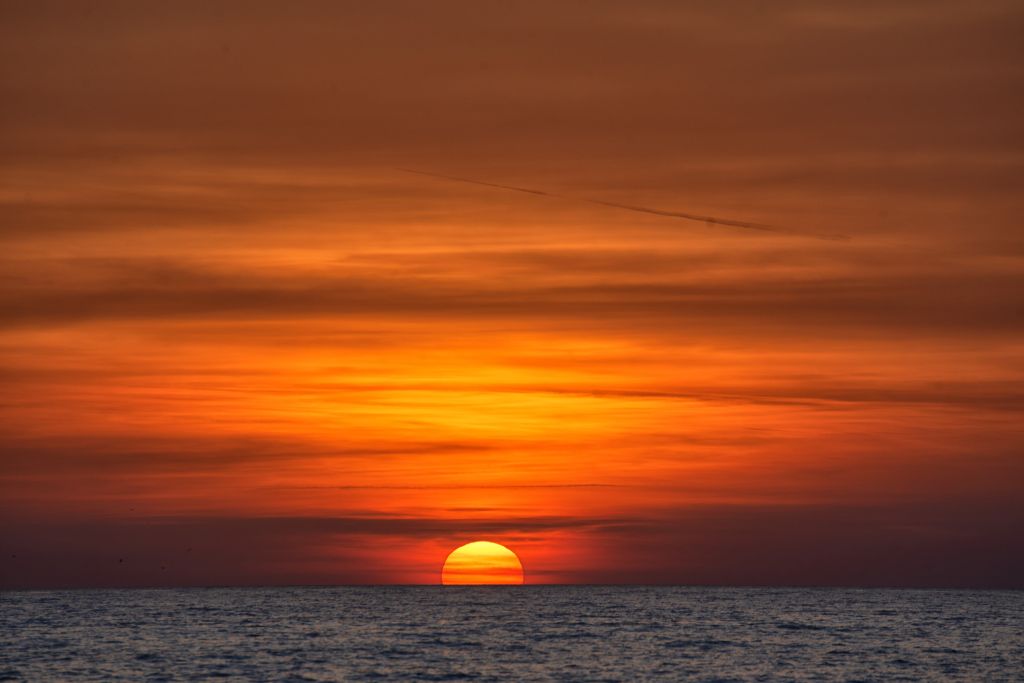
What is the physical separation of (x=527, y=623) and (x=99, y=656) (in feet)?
226

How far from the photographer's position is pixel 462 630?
5630 inches

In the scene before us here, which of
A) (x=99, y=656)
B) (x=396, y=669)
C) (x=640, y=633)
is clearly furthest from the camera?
(x=640, y=633)

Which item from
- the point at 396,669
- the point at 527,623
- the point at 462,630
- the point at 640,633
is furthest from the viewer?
the point at 527,623

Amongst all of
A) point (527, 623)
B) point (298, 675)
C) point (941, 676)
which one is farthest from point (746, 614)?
point (298, 675)

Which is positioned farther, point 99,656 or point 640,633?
point 640,633

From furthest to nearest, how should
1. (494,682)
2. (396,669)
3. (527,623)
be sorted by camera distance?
(527,623) < (396,669) < (494,682)

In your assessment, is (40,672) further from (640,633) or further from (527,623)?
(527,623)

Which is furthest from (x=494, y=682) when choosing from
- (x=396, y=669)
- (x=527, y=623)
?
(x=527, y=623)

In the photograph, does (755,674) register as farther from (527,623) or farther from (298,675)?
(527,623)

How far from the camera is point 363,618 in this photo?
17538cm

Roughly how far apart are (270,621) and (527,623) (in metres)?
32.0

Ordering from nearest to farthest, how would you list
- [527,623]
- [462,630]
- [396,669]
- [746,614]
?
[396,669] → [462,630] → [527,623] → [746,614]

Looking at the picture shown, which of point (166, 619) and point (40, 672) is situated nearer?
point (40, 672)

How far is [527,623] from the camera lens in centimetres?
15850
